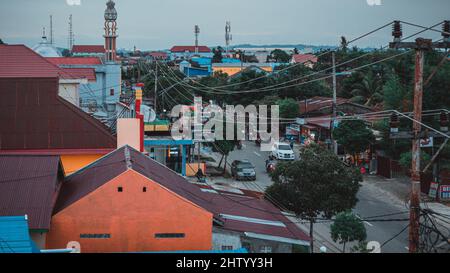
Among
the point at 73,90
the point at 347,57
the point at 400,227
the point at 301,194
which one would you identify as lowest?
the point at 400,227

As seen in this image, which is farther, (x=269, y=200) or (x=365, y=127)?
(x=365, y=127)

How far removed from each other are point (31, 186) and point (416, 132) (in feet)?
24.6

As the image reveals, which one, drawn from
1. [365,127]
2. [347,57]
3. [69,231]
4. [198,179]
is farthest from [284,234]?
[347,57]

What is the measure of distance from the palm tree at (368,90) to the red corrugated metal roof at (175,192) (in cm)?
3036

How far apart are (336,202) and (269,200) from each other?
2.01 m

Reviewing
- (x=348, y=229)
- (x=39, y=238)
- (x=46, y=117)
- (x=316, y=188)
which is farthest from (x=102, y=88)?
(x=39, y=238)

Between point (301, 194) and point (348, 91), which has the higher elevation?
point (348, 91)

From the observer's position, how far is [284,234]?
16.1m

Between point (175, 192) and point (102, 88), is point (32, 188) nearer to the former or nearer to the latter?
point (175, 192)

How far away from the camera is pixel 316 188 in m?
19.5

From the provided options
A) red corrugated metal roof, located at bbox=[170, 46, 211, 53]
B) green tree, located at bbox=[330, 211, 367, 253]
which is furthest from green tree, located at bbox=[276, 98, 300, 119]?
red corrugated metal roof, located at bbox=[170, 46, 211, 53]

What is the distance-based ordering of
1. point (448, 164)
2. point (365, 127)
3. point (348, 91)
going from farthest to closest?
1. point (348, 91)
2. point (365, 127)
3. point (448, 164)

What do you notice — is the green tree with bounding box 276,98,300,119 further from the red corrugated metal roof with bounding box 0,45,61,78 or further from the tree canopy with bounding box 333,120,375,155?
the red corrugated metal roof with bounding box 0,45,61,78

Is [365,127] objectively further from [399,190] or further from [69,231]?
[69,231]
